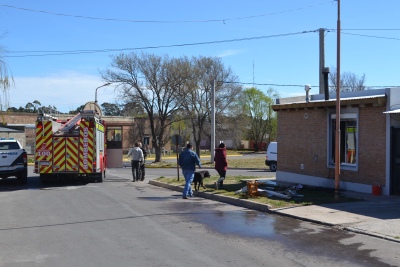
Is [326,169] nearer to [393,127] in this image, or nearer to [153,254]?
A: [393,127]

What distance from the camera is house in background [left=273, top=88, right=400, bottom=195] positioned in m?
14.8

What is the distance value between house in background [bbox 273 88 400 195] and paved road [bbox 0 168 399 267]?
15.2ft

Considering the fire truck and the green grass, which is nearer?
the green grass

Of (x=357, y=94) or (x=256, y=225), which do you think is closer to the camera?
(x=256, y=225)

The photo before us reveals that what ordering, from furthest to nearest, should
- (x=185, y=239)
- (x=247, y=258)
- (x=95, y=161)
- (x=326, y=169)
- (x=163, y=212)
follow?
1. (x=95, y=161)
2. (x=326, y=169)
3. (x=163, y=212)
4. (x=185, y=239)
5. (x=247, y=258)

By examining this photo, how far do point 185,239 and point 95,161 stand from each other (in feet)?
39.6

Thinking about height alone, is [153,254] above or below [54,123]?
below

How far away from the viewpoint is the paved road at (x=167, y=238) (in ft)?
25.0

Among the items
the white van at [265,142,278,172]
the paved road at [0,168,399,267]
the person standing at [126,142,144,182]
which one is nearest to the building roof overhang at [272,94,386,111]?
the paved road at [0,168,399,267]

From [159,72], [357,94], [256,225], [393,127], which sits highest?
[159,72]

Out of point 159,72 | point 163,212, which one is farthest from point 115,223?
point 159,72

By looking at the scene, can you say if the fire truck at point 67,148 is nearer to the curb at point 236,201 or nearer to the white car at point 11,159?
the white car at point 11,159

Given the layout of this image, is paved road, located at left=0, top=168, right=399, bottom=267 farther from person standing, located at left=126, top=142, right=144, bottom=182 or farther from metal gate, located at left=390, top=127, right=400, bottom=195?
person standing, located at left=126, top=142, right=144, bottom=182

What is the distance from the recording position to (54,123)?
20.8 meters
